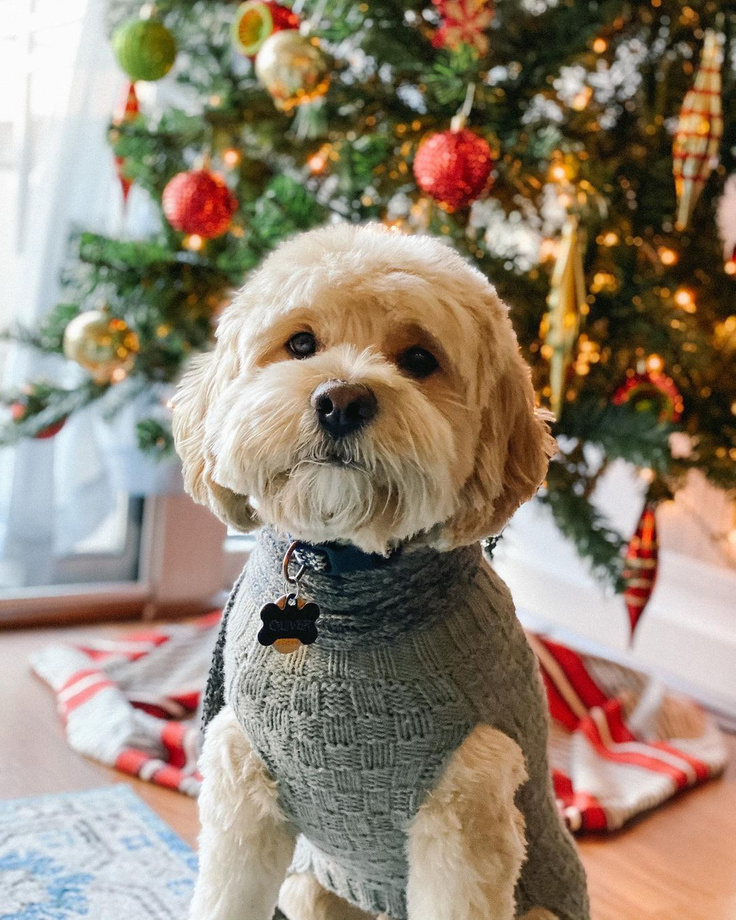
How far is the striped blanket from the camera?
1.78 metres

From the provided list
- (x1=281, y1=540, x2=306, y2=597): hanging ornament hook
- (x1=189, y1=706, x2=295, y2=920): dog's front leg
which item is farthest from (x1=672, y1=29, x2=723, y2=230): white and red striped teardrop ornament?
(x1=189, y1=706, x2=295, y2=920): dog's front leg

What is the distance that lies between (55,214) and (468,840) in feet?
5.89

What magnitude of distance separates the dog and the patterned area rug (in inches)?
15.7

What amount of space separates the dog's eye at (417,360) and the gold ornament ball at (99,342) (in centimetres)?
116

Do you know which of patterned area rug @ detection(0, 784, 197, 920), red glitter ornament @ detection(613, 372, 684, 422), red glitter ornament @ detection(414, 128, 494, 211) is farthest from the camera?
red glitter ornament @ detection(613, 372, 684, 422)

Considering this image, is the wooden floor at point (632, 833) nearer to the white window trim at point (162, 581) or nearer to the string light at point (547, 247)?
the white window trim at point (162, 581)

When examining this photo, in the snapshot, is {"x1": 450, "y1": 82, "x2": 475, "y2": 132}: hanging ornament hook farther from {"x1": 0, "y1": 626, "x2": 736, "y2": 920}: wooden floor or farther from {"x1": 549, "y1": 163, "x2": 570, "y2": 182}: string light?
{"x1": 0, "y1": 626, "x2": 736, "y2": 920}: wooden floor

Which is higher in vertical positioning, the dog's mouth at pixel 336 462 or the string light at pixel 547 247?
the string light at pixel 547 247

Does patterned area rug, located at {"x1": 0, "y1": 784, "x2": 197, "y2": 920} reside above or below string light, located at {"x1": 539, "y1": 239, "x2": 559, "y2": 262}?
below

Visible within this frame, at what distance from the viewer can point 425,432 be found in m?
0.87

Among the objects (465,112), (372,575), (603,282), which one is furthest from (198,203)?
(372,575)

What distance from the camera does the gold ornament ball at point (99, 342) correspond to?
1.97 meters

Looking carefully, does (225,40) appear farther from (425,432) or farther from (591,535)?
(425,432)

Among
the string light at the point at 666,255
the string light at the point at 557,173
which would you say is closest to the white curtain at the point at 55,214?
the string light at the point at 557,173
